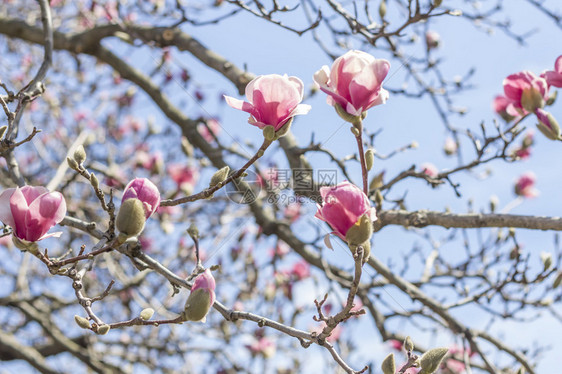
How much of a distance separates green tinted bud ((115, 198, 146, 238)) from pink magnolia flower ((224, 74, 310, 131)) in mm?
304

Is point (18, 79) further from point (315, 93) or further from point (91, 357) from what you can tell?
point (315, 93)

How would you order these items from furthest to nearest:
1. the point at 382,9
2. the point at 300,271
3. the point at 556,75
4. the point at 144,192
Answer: the point at 300,271 → the point at 382,9 → the point at 556,75 → the point at 144,192

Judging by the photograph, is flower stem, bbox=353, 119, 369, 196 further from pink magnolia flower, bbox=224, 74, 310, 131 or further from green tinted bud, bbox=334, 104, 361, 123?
pink magnolia flower, bbox=224, 74, 310, 131

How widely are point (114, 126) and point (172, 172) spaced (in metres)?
1.11

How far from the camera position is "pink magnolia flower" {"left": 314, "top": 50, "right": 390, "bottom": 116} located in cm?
103

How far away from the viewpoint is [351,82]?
104cm

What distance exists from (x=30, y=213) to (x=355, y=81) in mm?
693

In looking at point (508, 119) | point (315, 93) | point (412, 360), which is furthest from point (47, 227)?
point (508, 119)

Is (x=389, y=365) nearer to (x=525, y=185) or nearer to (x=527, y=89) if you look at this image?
(x=527, y=89)

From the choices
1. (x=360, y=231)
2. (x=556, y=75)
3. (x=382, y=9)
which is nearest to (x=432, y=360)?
(x=360, y=231)

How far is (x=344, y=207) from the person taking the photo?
3.17 ft

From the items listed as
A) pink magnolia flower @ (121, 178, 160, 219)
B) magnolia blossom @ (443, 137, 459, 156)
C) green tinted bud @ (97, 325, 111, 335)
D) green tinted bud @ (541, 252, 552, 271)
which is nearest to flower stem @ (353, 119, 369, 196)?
pink magnolia flower @ (121, 178, 160, 219)

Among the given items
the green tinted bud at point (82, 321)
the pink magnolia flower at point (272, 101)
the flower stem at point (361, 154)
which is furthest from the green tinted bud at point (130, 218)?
the flower stem at point (361, 154)

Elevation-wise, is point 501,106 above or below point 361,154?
above
